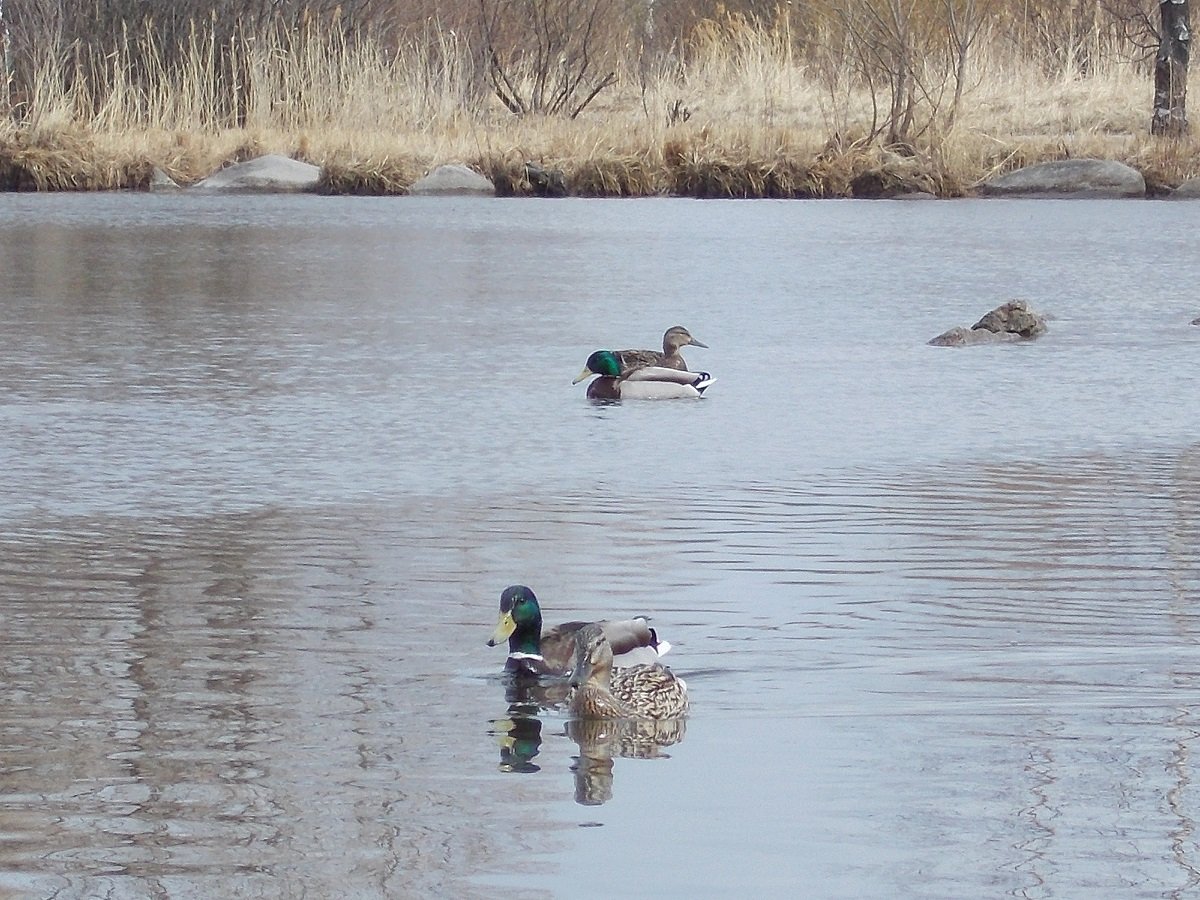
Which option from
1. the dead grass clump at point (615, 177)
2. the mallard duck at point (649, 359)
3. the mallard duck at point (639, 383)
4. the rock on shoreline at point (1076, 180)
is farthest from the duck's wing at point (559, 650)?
the dead grass clump at point (615, 177)

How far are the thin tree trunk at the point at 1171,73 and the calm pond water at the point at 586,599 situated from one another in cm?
1215

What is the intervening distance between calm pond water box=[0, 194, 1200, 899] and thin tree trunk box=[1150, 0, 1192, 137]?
1215cm

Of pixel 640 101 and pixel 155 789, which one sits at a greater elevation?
pixel 640 101

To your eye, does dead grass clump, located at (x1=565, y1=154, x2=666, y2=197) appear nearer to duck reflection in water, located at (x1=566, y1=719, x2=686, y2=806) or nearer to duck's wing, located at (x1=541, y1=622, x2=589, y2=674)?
duck's wing, located at (x1=541, y1=622, x2=589, y2=674)

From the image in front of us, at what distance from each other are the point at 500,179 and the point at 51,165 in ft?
16.7

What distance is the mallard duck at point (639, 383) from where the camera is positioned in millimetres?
10328

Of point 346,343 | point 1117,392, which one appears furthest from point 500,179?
point 1117,392

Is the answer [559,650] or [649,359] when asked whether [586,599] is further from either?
[649,359]

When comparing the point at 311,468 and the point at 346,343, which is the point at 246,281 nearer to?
the point at 346,343

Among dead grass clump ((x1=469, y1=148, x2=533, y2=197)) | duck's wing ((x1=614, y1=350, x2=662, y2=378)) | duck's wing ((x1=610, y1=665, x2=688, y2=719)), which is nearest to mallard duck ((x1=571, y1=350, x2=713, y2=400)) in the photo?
duck's wing ((x1=614, y1=350, x2=662, y2=378))

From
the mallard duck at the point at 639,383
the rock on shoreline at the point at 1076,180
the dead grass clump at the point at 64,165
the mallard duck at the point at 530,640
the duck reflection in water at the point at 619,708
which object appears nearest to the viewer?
the duck reflection in water at the point at 619,708

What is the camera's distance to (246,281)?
51.3 feet

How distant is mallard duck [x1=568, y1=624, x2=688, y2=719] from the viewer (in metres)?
4.89

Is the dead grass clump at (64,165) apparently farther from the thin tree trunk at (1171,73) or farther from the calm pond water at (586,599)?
the calm pond water at (586,599)
